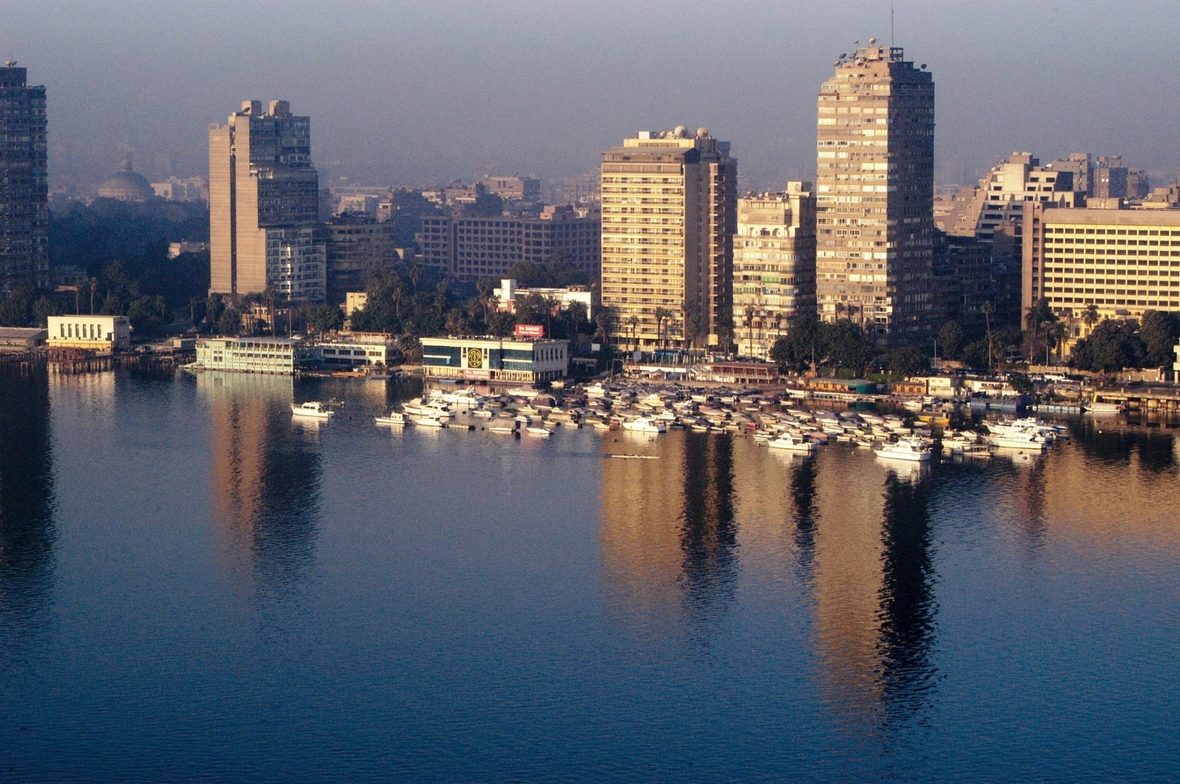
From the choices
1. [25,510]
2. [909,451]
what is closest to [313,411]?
[25,510]

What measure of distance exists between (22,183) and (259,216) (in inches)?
251

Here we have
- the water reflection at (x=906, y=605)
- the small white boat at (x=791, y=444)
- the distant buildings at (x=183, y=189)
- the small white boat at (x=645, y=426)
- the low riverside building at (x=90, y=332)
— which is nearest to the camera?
the water reflection at (x=906, y=605)

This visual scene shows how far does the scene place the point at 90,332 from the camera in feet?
136

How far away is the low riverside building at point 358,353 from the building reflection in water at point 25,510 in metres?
5.96

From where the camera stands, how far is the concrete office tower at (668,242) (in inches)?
1559

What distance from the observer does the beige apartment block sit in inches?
1420

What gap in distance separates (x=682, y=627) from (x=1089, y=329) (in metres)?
20.5

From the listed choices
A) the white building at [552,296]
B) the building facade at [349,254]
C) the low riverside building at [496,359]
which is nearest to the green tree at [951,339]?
the low riverside building at [496,359]

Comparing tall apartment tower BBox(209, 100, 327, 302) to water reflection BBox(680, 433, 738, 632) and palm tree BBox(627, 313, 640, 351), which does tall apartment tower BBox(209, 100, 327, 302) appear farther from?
water reflection BBox(680, 433, 738, 632)

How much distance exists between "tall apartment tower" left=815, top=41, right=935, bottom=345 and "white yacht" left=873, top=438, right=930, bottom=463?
28.8 ft

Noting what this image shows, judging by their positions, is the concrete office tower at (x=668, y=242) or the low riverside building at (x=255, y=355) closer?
the low riverside building at (x=255, y=355)

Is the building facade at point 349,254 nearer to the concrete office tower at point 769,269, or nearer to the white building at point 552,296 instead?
the white building at point 552,296

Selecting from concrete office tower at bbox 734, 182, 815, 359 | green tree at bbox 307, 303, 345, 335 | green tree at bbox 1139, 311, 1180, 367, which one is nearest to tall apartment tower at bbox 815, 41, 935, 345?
concrete office tower at bbox 734, 182, 815, 359

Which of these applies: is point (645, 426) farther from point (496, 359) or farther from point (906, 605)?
point (906, 605)
